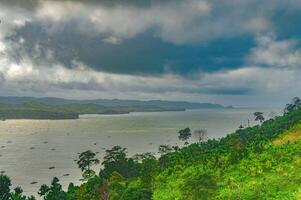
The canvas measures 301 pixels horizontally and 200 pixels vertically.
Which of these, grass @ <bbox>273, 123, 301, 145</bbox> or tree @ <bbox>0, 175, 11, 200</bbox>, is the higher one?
grass @ <bbox>273, 123, 301, 145</bbox>

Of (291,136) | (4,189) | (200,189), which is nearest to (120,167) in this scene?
(4,189)

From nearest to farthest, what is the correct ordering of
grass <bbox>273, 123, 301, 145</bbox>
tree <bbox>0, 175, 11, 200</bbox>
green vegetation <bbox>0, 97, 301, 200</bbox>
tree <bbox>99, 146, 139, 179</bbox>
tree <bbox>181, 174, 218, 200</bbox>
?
tree <bbox>181, 174, 218, 200</bbox> → green vegetation <bbox>0, 97, 301, 200</bbox> → tree <bbox>0, 175, 11, 200</bbox> → tree <bbox>99, 146, 139, 179</bbox> → grass <bbox>273, 123, 301, 145</bbox>

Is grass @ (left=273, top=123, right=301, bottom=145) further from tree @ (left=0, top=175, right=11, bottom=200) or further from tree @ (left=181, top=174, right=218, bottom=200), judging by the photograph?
tree @ (left=0, top=175, right=11, bottom=200)

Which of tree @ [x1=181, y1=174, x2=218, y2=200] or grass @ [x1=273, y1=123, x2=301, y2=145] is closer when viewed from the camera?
tree @ [x1=181, y1=174, x2=218, y2=200]

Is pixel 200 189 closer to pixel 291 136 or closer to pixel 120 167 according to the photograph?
pixel 120 167

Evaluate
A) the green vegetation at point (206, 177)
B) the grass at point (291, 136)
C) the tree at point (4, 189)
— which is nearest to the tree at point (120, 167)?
the green vegetation at point (206, 177)

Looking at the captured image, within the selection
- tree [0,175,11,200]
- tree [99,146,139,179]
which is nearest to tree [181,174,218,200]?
tree [0,175,11,200]

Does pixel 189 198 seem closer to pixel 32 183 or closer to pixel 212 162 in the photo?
pixel 212 162

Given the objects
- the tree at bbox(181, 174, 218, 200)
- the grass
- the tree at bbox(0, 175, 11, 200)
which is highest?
the grass
